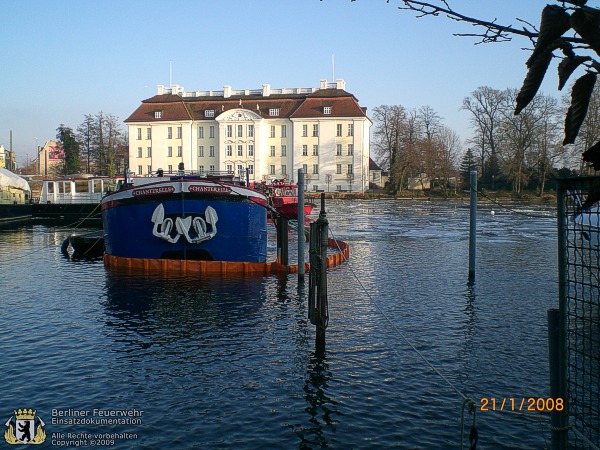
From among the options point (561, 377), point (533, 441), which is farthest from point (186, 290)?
point (561, 377)

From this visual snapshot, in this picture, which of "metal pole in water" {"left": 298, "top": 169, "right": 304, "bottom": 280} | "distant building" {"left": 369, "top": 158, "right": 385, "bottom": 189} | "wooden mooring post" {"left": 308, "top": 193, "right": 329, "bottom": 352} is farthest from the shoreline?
"wooden mooring post" {"left": 308, "top": 193, "right": 329, "bottom": 352}

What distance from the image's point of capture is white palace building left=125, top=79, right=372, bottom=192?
89.1m

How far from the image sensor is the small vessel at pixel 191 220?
59.6 ft

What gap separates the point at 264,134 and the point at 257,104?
16.7ft

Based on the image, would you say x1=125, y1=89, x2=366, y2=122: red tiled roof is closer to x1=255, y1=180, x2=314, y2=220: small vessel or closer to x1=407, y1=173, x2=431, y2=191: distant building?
x1=407, y1=173, x2=431, y2=191: distant building

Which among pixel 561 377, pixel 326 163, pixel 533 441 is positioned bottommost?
pixel 533 441

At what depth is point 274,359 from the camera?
980 centimetres

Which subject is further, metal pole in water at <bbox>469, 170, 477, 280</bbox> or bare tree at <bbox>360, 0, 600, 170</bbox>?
metal pole in water at <bbox>469, 170, 477, 280</bbox>

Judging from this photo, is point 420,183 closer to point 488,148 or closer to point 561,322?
point 488,148

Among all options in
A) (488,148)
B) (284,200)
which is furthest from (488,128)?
(284,200)

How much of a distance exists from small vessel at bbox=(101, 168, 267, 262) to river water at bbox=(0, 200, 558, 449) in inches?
56.0

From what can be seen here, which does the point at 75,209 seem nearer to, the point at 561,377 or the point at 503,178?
the point at 561,377

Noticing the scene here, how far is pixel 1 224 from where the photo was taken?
43281 millimetres

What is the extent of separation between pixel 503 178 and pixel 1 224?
67.0 meters
